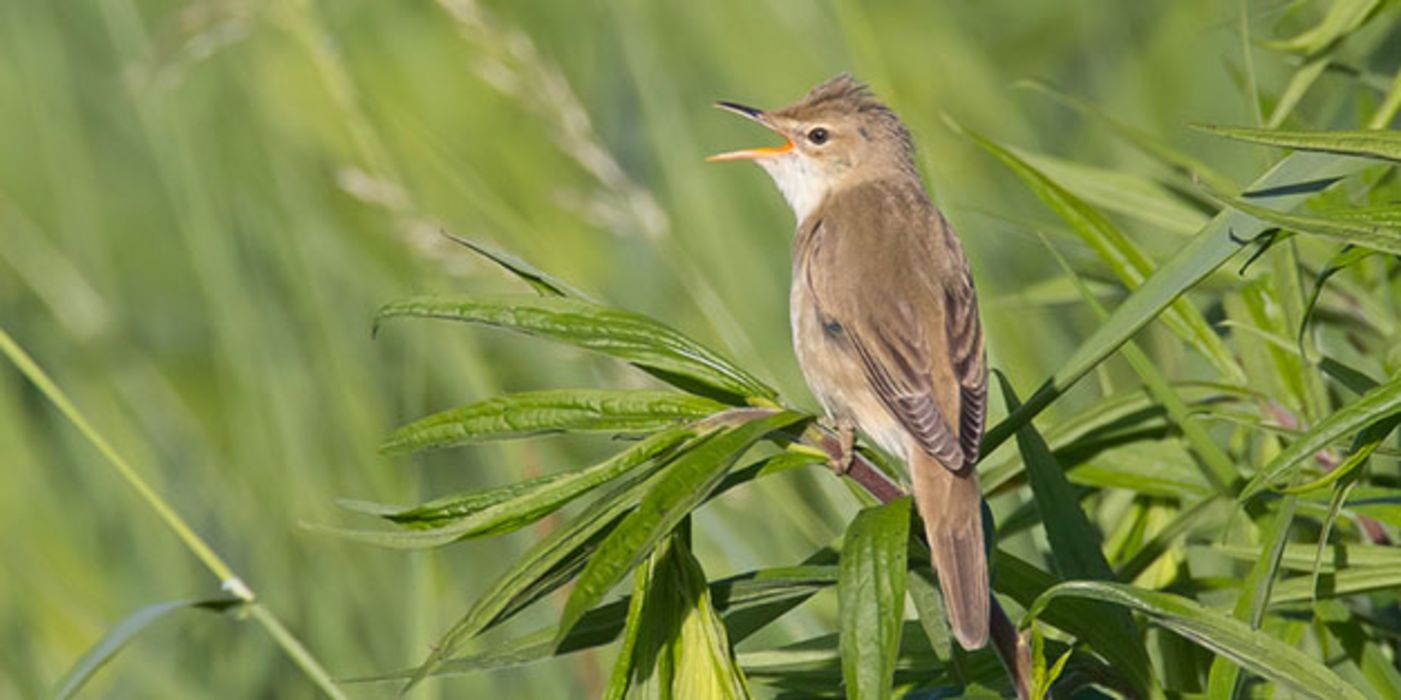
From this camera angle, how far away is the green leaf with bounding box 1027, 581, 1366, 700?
148cm

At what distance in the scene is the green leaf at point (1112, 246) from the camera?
2.16 m

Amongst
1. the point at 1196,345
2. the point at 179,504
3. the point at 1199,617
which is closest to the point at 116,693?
the point at 179,504

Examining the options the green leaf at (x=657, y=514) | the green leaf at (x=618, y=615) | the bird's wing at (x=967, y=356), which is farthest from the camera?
the bird's wing at (x=967, y=356)

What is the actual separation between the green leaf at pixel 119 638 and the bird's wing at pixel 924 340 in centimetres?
73

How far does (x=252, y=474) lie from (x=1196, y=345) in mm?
2038

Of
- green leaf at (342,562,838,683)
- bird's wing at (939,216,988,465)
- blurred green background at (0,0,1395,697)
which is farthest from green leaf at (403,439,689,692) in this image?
blurred green background at (0,0,1395,697)

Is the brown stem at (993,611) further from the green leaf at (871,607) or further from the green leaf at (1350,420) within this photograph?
the green leaf at (1350,420)

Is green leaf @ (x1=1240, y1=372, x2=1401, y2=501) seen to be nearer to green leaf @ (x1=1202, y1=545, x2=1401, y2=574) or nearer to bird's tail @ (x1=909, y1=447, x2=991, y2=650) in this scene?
bird's tail @ (x1=909, y1=447, x2=991, y2=650)

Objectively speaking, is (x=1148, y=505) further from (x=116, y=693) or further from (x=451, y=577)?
(x=116, y=693)

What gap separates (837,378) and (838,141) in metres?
0.70

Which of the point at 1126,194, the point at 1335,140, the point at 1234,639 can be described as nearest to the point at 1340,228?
the point at 1335,140

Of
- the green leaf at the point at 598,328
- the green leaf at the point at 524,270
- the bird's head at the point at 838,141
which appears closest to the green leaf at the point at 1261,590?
the green leaf at the point at 598,328

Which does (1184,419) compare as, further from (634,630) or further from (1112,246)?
(634,630)

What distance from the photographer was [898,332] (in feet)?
7.72
